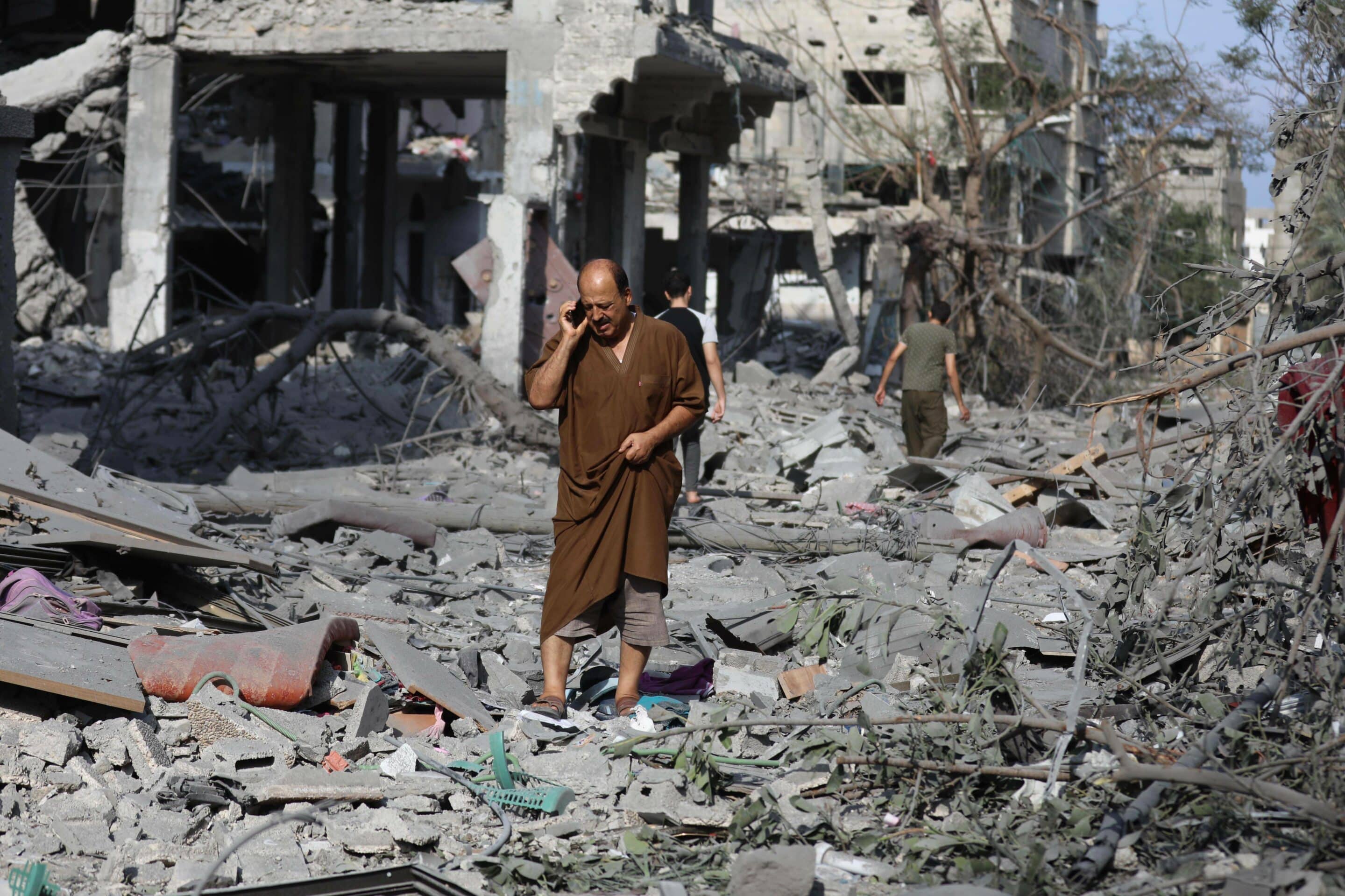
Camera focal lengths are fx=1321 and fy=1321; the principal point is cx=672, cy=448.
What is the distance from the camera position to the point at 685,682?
5.65 m

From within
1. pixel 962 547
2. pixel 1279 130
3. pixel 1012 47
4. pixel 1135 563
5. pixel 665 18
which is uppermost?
pixel 1012 47

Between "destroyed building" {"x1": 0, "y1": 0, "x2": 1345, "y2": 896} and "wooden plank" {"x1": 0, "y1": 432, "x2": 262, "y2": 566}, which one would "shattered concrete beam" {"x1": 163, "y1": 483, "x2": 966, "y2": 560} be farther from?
"wooden plank" {"x1": 0, "y1": 432, "x2": 262, "y2": 566}

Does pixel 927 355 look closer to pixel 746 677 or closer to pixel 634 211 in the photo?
pixel 746 677

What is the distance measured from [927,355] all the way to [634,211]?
7.97 meters

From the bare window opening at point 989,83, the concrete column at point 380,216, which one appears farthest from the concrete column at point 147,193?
the bare window opening at point 989,83

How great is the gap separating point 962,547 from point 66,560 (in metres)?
5.17

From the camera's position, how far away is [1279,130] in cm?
474

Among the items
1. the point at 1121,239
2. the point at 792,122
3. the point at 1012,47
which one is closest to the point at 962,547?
the point at 1121,239

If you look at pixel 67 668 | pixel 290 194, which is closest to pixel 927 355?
pixel 67 668

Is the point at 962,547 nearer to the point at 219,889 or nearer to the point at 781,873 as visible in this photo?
the point at 781,873

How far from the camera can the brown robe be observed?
4.97 meters

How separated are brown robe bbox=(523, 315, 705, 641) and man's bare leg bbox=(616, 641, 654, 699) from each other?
0.89ft

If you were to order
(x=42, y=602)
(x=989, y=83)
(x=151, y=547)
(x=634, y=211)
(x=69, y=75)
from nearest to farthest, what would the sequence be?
(x=42, y=602), (x=151, y=547), (x=69, y=75), (x=634, y=211), (x=989, y=83)

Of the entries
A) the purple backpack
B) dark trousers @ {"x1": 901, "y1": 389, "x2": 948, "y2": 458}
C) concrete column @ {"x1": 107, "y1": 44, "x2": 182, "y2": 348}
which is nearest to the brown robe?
the purple backpack
